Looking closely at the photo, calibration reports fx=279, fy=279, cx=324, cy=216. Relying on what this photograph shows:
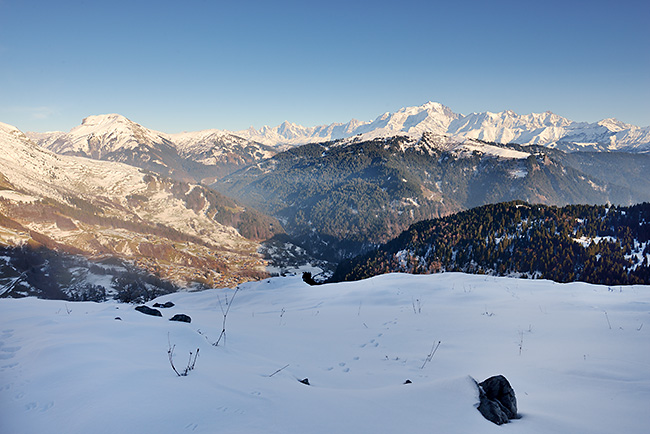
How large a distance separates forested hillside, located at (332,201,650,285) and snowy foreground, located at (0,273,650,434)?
75993 mm

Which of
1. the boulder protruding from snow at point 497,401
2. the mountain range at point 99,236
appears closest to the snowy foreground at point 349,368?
the boulder protruding from snow at point 497,401

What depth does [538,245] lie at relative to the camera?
252 feet

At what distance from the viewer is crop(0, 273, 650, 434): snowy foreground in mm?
3504

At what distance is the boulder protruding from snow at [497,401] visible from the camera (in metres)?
3.96

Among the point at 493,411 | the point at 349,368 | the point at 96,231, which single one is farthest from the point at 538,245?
the point at 96,231

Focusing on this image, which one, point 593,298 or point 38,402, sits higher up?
point 38,402

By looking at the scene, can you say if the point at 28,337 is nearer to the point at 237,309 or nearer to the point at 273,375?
the point at 273,375

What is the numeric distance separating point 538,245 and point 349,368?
91150 mm

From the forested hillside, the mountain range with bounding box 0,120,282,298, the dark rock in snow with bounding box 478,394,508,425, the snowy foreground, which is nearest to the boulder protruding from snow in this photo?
the dark rock in snow with bounding box 478,394,508,425

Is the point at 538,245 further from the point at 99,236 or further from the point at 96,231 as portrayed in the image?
the point at 96,231

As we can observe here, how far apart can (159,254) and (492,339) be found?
160432mm

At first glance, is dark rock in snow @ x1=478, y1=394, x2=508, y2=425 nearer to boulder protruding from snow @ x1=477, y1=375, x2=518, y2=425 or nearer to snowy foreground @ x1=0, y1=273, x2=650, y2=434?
boulder protruding from snow @ x1=477, y1=375, x2=518, y2=425

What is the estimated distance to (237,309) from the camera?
14.1 meters

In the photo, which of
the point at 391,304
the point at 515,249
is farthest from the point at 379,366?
the point at 515,249
